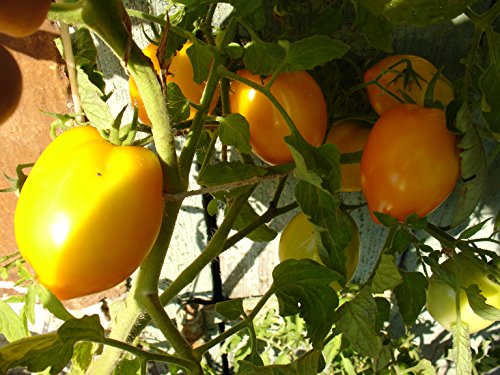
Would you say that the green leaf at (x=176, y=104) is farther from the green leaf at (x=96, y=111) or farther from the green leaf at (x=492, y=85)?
the green leaf at (x=492, y=85)

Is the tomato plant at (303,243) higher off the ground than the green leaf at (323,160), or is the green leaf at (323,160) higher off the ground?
the green leaf at (323,160)

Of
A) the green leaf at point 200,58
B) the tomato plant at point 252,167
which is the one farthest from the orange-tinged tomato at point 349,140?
the green leaf at point 200,58

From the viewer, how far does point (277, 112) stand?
526 mm

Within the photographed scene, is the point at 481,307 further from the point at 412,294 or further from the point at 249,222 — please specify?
the point at 249,222

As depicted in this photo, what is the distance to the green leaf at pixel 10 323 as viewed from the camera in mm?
669

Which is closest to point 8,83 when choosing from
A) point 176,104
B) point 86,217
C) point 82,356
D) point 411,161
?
point 86,217

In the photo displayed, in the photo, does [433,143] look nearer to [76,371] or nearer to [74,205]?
[74,205]

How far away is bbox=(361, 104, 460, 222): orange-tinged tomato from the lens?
1.70ft

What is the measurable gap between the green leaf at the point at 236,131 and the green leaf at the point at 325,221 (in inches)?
2.4

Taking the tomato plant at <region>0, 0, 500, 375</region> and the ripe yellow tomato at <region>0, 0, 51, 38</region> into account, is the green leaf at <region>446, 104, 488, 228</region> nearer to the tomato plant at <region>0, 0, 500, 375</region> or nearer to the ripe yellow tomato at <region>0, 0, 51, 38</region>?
the tomato plant at <region>0, 0, 500, 375</region>

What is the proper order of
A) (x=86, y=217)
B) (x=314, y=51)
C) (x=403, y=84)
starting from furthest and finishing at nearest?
(x=403, y=84) → (x=314, y=51) → (x=86, y=217)

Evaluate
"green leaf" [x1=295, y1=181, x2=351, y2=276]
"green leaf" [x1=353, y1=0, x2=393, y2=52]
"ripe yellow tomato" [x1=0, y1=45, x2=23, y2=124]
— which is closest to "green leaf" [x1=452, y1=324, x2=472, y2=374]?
"green leaf" [x1=295, y1=181, x2=351, y2=276]

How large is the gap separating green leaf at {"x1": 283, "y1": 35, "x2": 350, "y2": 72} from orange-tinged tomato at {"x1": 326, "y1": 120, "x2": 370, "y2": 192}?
0.17 m

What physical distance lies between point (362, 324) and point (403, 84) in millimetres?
255
